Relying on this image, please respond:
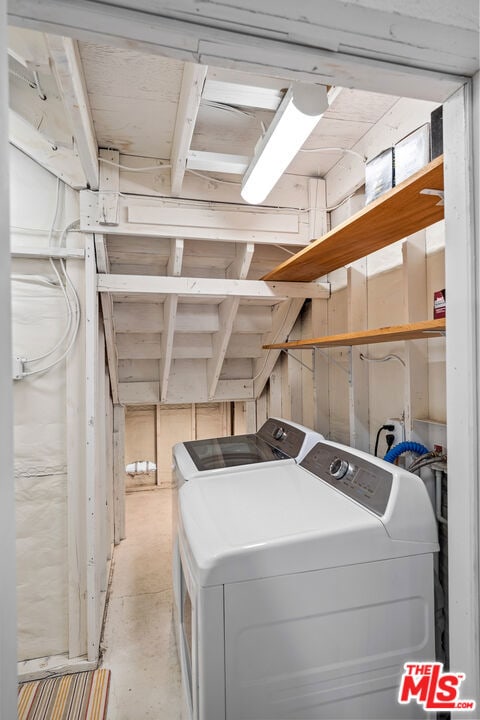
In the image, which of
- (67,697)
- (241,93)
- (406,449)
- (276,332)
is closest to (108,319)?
(276,332)

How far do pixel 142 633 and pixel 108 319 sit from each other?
1.85 meters

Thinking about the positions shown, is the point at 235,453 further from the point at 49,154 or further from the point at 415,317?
the point at 49,154

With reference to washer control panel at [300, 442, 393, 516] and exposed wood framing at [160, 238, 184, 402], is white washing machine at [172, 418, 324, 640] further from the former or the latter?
exposed wood framing at [160, 238, 184, 402]

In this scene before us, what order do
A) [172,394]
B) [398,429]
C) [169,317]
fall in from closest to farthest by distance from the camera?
[398,429]
[169,317]
[172,394]

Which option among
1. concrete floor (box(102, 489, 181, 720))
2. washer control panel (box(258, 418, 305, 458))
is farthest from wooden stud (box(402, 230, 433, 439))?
concrete floor (box(102, 489, 181, 720))

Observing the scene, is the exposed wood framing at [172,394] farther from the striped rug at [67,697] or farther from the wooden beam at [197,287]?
the striped rug at [67,697]

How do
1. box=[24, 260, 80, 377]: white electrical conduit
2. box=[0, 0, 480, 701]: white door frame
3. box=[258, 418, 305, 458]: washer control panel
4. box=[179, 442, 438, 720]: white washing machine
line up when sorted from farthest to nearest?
box=[24, 260, 80, 377]: white electrical conduit
box=[258, 418, 305, 458]: washer control panel
box=[179, 442, 438, 720]: white washing machine
box=[0, 0, 480, 701]: white door frame

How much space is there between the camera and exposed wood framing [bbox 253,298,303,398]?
2.52m

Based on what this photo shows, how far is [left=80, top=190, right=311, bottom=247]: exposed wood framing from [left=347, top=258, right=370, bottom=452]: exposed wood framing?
408 millimetres

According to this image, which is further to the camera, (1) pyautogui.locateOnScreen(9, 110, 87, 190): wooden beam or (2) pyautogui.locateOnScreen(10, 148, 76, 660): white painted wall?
(2) pyautogui.locateOnScreen(10, 148, 76, 660): white painted wall

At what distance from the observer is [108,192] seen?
192 centimetres

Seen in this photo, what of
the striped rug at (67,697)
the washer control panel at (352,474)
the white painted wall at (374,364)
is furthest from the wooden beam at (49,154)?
the striped rug at (67,697)

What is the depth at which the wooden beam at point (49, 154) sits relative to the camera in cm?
182

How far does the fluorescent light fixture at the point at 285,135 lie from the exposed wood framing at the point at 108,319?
2.59 ft
